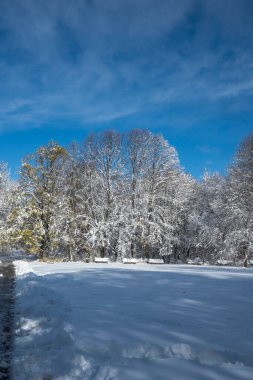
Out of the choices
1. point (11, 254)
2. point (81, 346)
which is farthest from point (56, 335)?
point (11, 254)

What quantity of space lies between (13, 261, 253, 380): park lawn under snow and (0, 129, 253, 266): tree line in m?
19.2

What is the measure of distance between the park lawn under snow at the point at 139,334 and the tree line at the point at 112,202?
19209 mm

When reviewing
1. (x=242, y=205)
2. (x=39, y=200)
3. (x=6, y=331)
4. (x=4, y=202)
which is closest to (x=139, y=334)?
(x=6, y=331)

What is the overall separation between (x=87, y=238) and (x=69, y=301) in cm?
2106

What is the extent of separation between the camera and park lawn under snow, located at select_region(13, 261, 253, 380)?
4.49m

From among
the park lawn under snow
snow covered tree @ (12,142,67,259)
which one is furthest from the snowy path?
snow covered tree @ (12,142,67,259)

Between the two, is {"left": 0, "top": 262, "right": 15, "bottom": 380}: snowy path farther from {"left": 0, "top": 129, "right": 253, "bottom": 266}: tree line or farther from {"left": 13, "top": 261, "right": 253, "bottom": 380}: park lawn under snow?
{"left": 0, "top": 129, "right": 253, "bottom": 266}: tree line

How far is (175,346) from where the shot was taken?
196 inches

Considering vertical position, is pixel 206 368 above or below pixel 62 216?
below

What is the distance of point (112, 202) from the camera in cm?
3020

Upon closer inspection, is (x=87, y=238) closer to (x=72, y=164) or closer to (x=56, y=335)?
(x=72, y=164)

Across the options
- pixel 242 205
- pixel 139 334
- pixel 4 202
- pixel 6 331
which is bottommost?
pixel 6 331

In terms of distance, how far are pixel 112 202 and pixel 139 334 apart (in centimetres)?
2456

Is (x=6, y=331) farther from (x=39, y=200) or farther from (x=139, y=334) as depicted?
(x=39, y=200)
